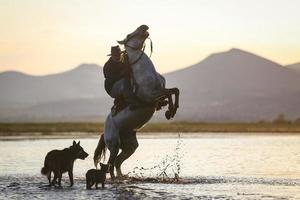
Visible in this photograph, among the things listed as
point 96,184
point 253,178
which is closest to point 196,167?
point 253,178

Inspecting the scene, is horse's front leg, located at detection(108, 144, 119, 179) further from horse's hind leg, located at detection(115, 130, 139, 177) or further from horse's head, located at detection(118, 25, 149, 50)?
horse's head, located at detection(118, 25, 149, 50)

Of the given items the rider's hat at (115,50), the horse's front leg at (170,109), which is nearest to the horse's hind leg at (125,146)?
the horse's front leg at (170,109)

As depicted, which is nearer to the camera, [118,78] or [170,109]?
[170,109]

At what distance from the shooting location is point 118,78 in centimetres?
1594

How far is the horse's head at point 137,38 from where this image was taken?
624 inches

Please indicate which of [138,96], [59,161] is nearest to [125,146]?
[138,96]

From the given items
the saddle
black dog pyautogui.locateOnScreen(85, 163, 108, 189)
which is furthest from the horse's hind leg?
black dog pyautogui.locateOnScreen(85, 163, 108, 189)

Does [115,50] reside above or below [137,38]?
below

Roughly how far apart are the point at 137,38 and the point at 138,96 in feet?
4.15

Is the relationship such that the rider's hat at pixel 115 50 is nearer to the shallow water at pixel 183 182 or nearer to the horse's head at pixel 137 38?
the horse's head at pixel 137 38

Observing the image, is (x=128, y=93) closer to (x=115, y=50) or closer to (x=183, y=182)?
(x=115, y=50)

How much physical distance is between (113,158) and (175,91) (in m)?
2.17

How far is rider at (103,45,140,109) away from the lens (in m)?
15.6

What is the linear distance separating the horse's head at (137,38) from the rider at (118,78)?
26 cm
